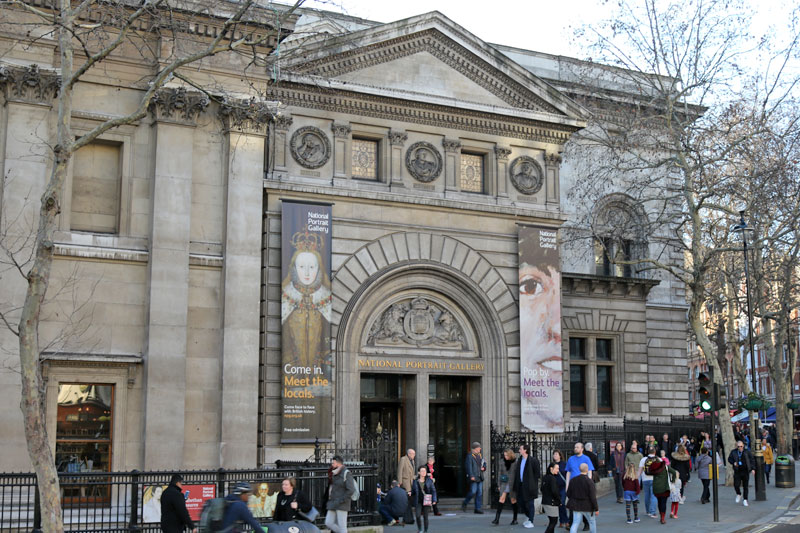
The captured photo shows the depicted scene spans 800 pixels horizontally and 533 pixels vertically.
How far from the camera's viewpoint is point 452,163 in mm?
29578

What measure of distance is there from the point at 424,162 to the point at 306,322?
654cm

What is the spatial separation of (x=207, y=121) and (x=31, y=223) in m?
5.40

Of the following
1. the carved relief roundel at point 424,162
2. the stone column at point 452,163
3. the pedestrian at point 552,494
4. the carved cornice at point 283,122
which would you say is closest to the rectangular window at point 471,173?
the stone column at point 452,163

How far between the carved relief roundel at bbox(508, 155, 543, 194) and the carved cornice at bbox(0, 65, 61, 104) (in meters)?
14.1

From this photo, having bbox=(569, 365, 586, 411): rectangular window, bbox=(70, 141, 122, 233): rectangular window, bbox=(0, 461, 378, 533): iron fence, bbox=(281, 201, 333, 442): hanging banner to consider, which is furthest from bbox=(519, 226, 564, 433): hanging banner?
bbox=(70, 141, 122, 233): rectangular window

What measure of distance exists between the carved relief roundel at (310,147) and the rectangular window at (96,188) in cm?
504

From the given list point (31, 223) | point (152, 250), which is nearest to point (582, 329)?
point (152, 250)

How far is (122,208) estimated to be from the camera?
24.2m

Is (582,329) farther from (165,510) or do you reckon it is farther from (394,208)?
(165,510)

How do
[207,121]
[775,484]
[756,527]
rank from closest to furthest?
[756,527] → [207,121] → [775,484]

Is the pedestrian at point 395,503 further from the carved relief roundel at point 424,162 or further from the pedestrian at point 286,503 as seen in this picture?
the carved relief roundel at point 424,162

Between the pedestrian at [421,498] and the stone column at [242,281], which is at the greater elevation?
the stone column at [242,281]

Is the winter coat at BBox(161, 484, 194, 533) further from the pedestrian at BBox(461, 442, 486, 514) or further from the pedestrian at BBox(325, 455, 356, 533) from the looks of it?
the pedestrian at BBox(461, 442, 486, 514)

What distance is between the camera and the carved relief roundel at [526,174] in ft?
100
